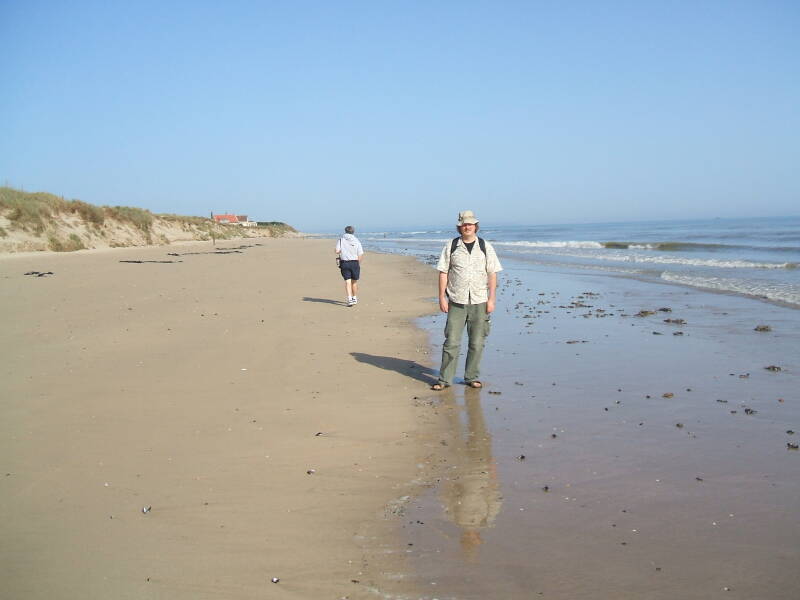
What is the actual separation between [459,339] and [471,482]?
2.70 metres

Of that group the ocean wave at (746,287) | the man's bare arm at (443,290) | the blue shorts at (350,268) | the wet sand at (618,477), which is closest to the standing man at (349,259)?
the blue shorts at (350,268)

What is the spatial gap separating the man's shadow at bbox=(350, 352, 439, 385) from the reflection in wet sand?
1403 mm

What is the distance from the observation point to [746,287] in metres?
15.1

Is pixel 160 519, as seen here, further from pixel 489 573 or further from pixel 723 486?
pixel 723 486

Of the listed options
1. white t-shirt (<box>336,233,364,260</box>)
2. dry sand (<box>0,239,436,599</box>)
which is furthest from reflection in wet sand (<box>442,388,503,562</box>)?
white t-shirt (<box>336,233,364,260</box>)

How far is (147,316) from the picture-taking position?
36.0 ft

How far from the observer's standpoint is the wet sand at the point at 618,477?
10.1 ft

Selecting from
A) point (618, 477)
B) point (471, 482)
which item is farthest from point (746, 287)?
point (471, 482)

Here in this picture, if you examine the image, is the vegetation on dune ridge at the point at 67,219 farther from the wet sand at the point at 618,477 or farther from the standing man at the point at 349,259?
the wet sand at the point at 618,477

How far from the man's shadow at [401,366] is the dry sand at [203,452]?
40mm

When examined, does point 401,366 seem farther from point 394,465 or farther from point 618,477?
point 618,477

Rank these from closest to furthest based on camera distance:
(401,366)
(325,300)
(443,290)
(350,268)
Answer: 1. (443,290)
2. (401,366)
3. (350,268)
4. (325,300)

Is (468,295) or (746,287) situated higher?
(468,295)

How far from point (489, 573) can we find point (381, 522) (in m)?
0.81
